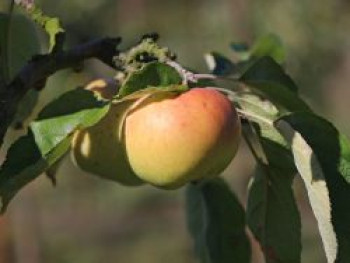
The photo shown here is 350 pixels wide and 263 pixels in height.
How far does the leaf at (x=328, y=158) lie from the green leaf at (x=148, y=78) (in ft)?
0.37

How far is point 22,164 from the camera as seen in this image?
801 millimetres

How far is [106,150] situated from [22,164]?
9 cm

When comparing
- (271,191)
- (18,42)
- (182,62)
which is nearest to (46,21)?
(18,42)

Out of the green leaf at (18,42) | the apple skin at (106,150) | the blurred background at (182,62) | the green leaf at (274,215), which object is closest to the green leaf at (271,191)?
the green leaf at (274,215)

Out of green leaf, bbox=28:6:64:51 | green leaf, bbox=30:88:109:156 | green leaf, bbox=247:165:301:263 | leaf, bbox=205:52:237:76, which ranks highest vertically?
green leaf, bbox=28:6:64:51

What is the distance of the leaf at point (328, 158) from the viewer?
82 cm

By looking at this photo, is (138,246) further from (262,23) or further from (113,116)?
(113,116)

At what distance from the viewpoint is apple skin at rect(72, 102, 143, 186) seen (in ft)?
2.73

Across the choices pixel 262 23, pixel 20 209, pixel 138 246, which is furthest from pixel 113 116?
pixel 138 246

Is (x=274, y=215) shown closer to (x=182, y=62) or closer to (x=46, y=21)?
(x=46, y=21)

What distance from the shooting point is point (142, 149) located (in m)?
0.81

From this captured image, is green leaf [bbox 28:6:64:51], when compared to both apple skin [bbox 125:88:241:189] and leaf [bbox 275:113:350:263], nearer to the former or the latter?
apple skin [bbox 125:88:241:189]

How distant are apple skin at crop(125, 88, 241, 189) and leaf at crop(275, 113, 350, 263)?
2.2 inches

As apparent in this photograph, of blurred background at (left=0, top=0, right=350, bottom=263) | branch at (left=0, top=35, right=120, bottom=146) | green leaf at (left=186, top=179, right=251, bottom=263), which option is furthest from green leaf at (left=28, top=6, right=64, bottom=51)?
blurred background at (left=0, top=0, right=350, bottom=263)
